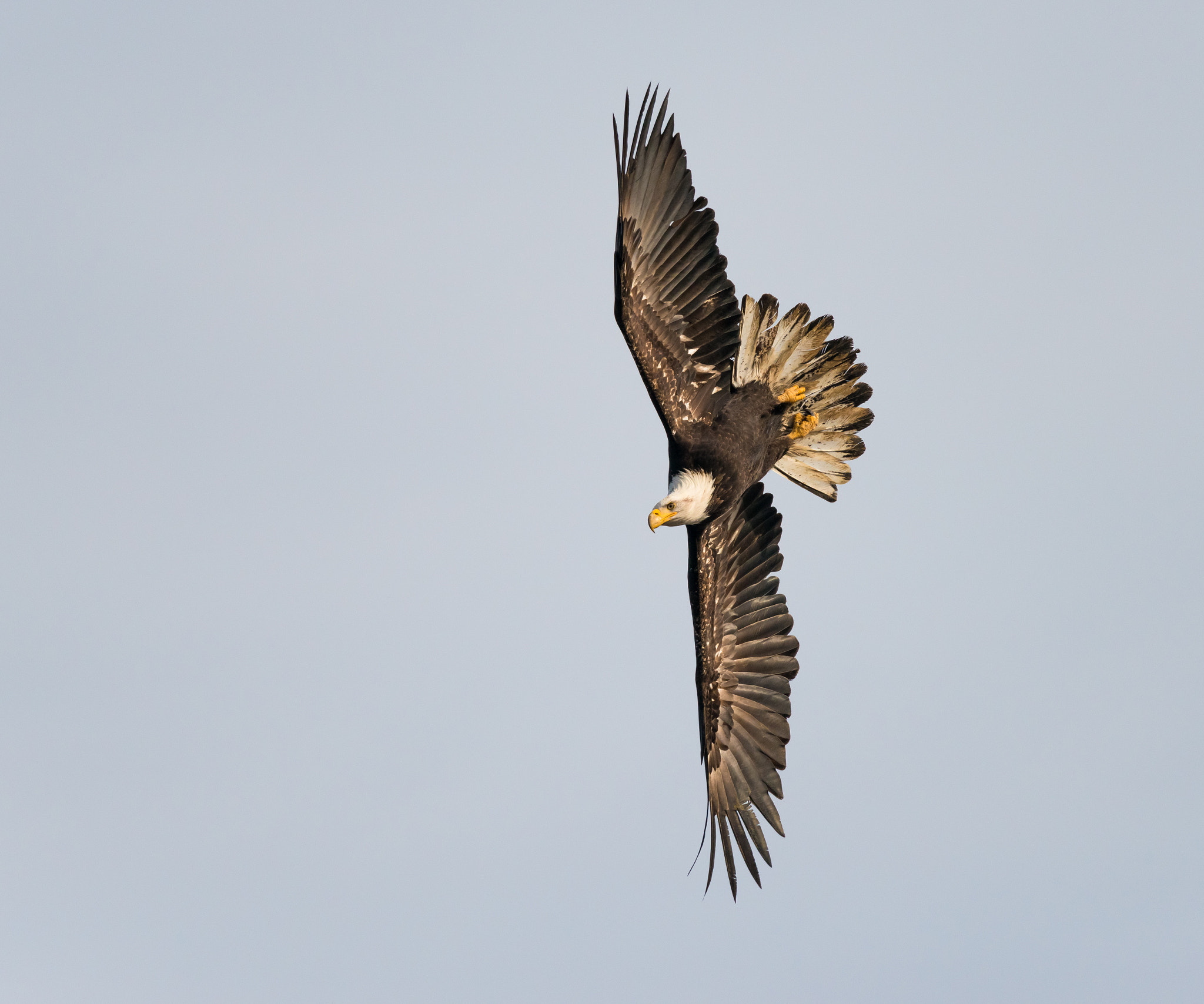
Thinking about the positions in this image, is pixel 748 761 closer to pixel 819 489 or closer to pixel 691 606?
pixel 691 606

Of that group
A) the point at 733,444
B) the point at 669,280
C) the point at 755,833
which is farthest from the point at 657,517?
the point at 755,833

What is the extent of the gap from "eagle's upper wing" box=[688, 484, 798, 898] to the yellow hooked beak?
71 cm

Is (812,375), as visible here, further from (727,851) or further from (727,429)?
(727,851)

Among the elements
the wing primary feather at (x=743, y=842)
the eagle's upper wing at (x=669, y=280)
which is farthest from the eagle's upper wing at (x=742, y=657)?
the eagle's upper wing at (x=669, y=280)

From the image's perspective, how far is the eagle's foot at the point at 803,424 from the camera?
12.0 metres

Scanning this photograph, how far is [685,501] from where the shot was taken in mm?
10977

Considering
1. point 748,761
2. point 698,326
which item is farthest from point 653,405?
point 748,761

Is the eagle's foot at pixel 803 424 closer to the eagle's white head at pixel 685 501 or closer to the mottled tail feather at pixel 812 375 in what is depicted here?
the mottled tail feather at pixel 812 375

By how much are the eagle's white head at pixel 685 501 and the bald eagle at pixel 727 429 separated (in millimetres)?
12

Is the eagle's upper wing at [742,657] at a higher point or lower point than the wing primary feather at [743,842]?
higher

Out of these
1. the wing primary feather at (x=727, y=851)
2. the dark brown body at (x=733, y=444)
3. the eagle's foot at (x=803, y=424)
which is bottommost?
the wing primary feather at (x=727, y=851)

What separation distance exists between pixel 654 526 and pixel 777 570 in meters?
1.73

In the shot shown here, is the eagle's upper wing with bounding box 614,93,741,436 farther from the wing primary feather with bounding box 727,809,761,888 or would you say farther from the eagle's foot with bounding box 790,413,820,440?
the wing primary feather with bounding box 727,809,761,888

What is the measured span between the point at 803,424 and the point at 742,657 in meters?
1.90
